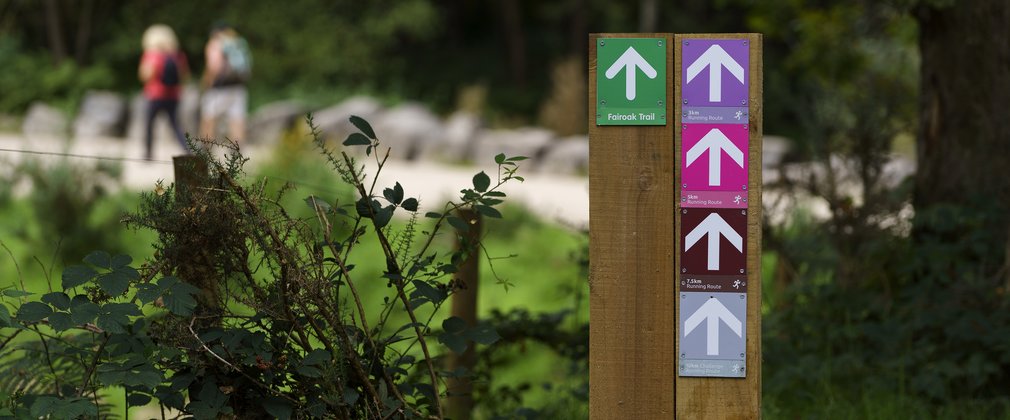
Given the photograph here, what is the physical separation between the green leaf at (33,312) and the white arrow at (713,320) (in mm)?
1519

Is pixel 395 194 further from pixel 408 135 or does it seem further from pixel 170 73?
pixel 408 135

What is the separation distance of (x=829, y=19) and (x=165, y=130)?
11.5m

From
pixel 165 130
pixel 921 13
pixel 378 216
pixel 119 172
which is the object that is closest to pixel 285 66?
pixel 165 130

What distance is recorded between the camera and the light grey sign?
10.2 feet

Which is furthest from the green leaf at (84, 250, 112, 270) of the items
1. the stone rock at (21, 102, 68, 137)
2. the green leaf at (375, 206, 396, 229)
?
the stone rock at (21, 102, 68, 137)

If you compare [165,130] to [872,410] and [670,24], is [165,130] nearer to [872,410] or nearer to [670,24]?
[670,24]

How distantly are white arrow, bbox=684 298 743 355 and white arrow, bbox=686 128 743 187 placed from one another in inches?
11.6

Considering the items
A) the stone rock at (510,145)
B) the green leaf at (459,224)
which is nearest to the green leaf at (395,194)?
the green leaf at (459,224)

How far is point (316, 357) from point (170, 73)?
11748 mm

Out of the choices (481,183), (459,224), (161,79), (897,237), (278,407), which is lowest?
(278,407)

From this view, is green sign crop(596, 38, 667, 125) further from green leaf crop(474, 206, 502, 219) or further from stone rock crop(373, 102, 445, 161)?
stone rock crop(373, 102, 445, 161)

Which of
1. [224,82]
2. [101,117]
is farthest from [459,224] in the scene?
[101,117]

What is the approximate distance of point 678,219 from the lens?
3.12 meters

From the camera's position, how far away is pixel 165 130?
17859mm
